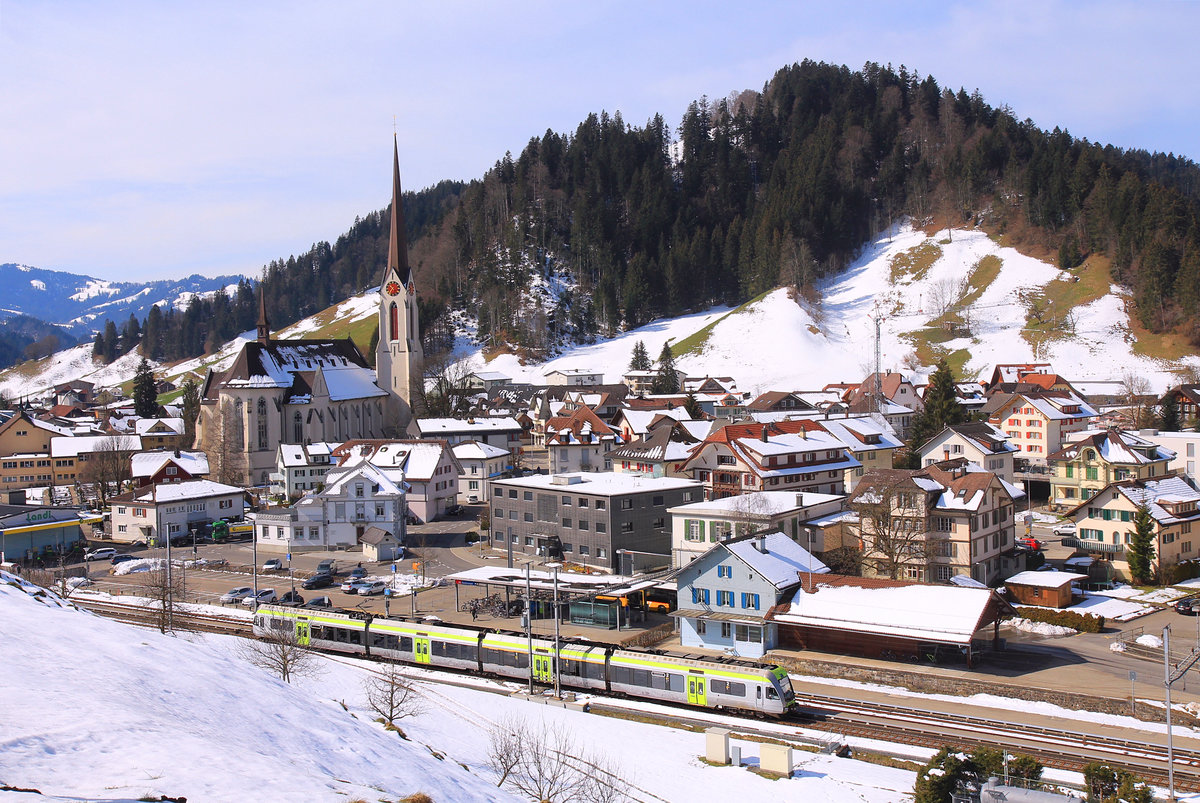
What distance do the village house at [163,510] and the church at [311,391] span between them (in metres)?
15.7

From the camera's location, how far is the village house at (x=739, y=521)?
1578 inches

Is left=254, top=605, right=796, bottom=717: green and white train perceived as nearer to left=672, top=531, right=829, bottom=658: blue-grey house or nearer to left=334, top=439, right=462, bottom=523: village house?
left=672, top=531, right=829, bottom=658: blue-grey house

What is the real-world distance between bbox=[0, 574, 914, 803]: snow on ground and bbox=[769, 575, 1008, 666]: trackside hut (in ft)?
27.7

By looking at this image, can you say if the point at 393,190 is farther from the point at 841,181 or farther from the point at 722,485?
the point at 841,181

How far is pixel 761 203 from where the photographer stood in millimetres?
154875

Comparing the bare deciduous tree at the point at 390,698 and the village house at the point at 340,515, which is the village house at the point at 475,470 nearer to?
the village house at the point at 340,515

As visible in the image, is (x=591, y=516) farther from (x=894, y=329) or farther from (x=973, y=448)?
(x=894, y=329)

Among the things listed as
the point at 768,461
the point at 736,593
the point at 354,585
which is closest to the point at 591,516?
the point at 768,461

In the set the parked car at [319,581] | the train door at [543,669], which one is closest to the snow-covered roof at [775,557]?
the train door at [543,669]

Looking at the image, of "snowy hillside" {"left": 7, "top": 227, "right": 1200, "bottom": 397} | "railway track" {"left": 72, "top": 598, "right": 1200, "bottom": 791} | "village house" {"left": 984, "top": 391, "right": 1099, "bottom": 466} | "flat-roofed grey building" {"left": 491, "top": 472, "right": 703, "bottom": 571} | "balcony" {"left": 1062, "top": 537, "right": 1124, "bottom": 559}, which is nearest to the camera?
"railway track" {"left": 72, "top": 598, "right": 1200, "bottom": 791}

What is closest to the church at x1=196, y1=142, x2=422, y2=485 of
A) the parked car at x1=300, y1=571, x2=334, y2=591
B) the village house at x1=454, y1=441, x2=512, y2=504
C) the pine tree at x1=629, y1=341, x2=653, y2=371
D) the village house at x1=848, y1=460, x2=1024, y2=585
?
the village house at x1=454, y1=441, x2=512, y2=504

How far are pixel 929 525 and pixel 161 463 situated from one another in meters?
49.4

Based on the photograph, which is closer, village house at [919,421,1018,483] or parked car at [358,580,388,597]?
parked car at [358,580,388,597]

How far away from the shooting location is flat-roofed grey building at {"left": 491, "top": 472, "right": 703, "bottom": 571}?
44375mm
